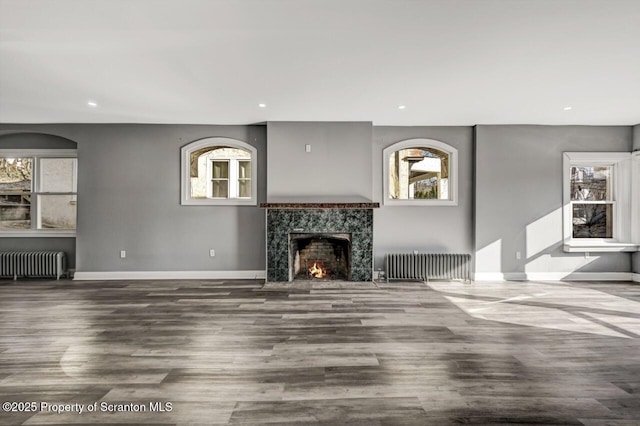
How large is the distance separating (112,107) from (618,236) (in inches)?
348

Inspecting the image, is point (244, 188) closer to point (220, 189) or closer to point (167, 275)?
point (220, 189)

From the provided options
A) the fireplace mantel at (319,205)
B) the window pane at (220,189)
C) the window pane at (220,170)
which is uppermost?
the window pane at (220,170)

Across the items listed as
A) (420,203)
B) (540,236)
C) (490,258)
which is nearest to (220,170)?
(420,203)

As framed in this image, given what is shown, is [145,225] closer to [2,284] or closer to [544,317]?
[2,284]

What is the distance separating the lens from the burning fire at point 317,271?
6.20m

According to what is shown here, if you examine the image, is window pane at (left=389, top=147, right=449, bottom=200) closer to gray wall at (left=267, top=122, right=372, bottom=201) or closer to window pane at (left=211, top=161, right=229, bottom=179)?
gray wall at (left=267, top=122, right=372, bottom=201)

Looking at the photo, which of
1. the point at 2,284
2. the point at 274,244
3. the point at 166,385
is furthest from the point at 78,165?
the point at 166,385

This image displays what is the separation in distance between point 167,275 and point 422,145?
5173 mm

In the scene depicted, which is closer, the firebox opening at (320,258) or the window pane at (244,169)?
the firebox opening at (320,258)

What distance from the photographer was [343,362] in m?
2.67

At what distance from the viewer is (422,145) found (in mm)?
6133

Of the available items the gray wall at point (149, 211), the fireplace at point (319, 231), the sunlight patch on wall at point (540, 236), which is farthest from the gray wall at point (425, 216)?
the gray wall at point (149, 211)

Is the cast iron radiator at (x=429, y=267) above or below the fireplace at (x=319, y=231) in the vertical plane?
below

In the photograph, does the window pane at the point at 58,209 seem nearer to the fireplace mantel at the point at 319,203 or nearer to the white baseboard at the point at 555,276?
the fireplace mantel at the point at 319,203
